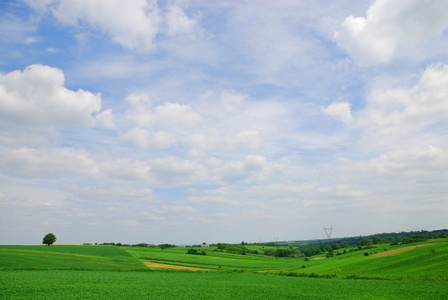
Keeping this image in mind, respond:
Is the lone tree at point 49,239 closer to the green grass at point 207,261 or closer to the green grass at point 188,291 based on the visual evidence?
the green grass at point 207,261

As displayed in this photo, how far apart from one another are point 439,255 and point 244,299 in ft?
140

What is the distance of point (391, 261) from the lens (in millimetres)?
56000

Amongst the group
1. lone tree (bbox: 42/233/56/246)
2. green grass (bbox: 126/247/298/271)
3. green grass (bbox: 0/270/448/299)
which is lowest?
green grass (bbox: 126/247/298/271)

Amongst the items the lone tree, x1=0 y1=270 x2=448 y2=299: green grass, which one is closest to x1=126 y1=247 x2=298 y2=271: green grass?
the lone tree

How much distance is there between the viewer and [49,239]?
97.1 meters

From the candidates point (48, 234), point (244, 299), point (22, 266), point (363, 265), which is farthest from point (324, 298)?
point (48, 234)

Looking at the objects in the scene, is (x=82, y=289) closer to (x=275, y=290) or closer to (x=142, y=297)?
(x=142, y=297)

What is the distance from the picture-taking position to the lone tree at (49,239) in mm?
96700

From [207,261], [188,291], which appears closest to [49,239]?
[207,261]

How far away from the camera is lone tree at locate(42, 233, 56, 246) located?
96700 millimetres

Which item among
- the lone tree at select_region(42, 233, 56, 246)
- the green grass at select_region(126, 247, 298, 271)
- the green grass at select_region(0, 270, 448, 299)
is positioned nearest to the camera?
the green grass at select_region(0, 270, 448, 299)

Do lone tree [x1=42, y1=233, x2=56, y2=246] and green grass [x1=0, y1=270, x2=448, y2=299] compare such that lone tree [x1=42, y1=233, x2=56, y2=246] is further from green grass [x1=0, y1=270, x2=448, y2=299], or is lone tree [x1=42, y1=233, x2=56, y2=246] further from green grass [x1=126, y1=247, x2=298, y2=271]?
green grass [x1=0, y1=270, x2=448, y2=299]

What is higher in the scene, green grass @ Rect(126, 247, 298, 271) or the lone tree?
the lone tree

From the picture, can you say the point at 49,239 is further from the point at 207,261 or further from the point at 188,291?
the point at 188,291
